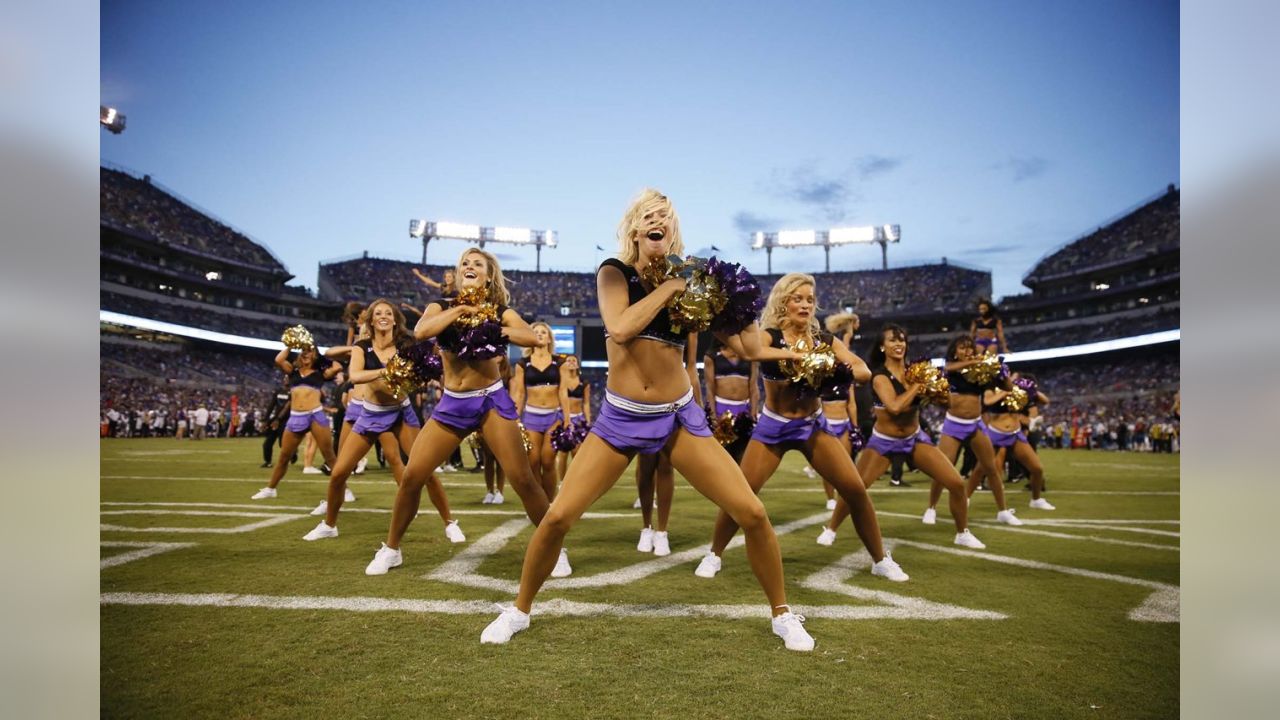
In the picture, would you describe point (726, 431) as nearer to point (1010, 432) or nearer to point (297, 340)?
point (1010, 432)

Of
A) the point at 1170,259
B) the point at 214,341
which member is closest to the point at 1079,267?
the point at 1170,259

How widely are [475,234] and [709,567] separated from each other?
52.4 meters

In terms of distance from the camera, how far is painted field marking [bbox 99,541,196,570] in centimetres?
525

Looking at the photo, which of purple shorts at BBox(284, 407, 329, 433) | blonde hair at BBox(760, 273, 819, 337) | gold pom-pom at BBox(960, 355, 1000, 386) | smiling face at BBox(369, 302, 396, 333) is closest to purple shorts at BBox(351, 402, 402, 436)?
smiling face at BBox(369, 302, 396, 333)

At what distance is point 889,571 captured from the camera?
16.4ft

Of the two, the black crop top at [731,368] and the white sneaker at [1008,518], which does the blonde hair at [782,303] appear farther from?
the white sneaker at [1008,518]

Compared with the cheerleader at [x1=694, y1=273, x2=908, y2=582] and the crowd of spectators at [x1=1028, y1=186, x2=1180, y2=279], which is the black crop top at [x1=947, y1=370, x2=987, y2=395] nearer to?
the cheerleader at [x1=694, y1=273, x2=908, y2=582]

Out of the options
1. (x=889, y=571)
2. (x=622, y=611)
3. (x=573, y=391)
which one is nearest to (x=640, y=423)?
(x=622, y=611)

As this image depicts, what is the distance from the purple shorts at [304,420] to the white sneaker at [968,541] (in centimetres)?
691

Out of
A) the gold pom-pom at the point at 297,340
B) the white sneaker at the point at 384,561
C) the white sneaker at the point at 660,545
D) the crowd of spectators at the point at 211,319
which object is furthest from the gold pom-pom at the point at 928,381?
the crowd of spectators at the point at 211,319

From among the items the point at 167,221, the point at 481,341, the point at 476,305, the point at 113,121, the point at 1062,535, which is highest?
the point at 113,121

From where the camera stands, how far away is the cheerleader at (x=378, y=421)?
6.05 metres
